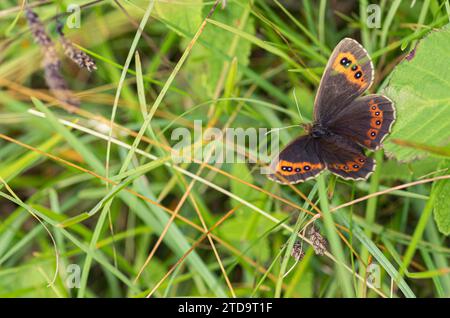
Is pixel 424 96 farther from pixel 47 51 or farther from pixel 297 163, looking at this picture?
pixel 47 51

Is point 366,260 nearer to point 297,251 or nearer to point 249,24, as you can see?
point 297,251

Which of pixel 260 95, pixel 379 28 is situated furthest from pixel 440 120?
pixel 260 95

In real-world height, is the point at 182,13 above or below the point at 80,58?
above

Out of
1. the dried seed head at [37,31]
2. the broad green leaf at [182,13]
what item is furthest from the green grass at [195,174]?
the dried seed head at [37,31]

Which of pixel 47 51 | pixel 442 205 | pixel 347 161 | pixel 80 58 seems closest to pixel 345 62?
pixel 347 161

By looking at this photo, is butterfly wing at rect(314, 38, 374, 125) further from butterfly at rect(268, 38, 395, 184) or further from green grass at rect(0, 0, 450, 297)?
green grass at rect(0, 0, 450, 297)

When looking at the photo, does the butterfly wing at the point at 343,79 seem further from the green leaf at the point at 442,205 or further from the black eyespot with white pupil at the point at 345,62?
the green leaf at the point at 442,205
